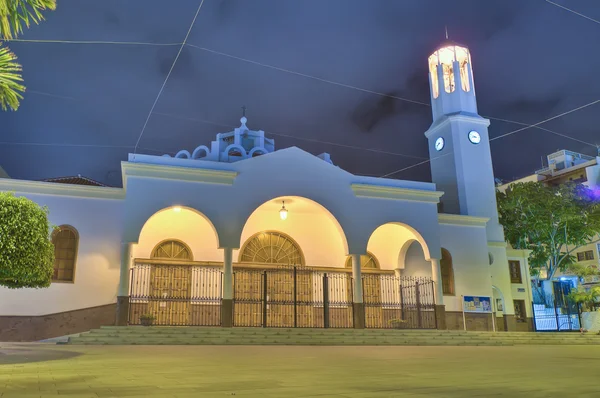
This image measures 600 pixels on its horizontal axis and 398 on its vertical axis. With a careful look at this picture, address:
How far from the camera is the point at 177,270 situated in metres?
17.4

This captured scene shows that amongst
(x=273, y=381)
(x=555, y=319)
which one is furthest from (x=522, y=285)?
(x=273, y=381)

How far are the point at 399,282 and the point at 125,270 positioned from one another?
10.8 metres

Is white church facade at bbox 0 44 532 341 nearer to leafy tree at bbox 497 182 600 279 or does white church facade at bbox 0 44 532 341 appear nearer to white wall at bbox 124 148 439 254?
white wall at bbox 124 148 439 254

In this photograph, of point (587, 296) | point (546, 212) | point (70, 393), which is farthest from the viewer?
point (546, 212)

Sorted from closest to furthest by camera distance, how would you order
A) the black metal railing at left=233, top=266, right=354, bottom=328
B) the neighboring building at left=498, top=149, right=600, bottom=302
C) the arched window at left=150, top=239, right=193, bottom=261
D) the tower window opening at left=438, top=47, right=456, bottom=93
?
the arched window at left=150, top=239, right=193, bottom=261
the black metal railing at left=233, top=266, right=354, bottom=328
the tower window opening at left=438, top=47, right=456, bottom=93
the neighboring building at left=498, top=149, right=600, bottom=302

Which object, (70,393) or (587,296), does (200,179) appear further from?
(587,296)

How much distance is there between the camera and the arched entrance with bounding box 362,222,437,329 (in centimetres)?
1858

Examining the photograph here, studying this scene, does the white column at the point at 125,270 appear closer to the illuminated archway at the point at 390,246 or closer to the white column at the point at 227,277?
the white column at the point at 227,277

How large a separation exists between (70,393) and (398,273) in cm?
1758

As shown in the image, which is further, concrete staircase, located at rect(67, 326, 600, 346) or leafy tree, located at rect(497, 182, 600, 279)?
leafy tree, located at rect(497, 182, 600, 279)

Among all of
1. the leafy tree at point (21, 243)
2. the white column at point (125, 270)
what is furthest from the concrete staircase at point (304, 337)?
the leafy tree at point (21, 243)

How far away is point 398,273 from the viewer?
67.6 feet

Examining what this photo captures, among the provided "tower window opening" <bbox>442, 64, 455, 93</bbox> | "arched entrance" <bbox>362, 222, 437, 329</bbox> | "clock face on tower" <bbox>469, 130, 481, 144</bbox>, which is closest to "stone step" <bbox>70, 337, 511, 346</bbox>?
"arched entrance" <bbox>362, 222, 437, 329</bbox>

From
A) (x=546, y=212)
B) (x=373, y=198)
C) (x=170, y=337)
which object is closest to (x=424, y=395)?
(x=170, y=337)
